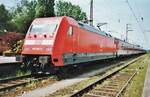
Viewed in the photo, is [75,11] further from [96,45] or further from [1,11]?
[96,45]

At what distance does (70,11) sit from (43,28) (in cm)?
7204

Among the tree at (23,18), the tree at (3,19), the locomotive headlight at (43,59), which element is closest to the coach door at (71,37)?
the locomotive headlight at (43,59)

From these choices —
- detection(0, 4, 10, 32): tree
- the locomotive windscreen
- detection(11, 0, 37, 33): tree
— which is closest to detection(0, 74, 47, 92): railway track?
the locomotive windscreen

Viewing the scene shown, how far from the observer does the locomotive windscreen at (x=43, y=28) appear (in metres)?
17.2

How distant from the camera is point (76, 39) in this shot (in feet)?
63.0

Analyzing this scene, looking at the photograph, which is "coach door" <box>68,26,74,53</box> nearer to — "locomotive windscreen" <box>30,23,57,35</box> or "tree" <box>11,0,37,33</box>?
"locomotive windscreen" <box>30,23,57,35</box>

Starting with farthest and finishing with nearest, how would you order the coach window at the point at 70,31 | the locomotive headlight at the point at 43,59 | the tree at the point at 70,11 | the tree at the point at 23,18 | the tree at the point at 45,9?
1. the tree at the point at 70,11
2. the tree at the point at 23,18
3. the tree at the point at 45,9
4. the coach window at the point at 70,31
5. the locomotive headlight at the point at 43,59

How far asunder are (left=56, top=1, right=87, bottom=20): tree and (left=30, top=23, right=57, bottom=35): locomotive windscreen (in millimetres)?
63824

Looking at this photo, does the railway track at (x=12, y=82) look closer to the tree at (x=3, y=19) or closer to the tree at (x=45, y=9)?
the tree at (x=45, y=9)

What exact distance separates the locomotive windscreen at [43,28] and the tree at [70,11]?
209 feet

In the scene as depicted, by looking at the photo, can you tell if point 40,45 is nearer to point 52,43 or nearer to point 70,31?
point 52,43

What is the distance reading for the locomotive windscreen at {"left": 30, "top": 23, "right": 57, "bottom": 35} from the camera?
56.3 ft

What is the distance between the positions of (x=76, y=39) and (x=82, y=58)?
70.0 inches

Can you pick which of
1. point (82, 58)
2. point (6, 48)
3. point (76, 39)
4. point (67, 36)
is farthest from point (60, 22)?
point (6, 48)
